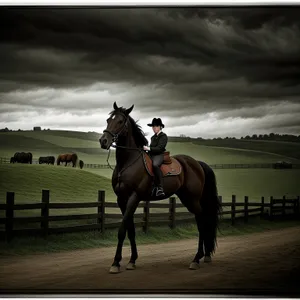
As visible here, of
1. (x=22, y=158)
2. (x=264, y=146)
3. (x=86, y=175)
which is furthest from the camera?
(x=86, y=175)

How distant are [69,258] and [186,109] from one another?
3.24 m

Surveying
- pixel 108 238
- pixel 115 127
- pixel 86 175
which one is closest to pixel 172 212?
pixel 108 238

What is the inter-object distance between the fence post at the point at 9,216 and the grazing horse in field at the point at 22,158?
63 cm

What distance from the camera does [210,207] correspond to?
7.99 metres

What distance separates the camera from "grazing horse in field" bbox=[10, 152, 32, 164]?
26.9 ft

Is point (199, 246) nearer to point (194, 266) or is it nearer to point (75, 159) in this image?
point (194, 266)

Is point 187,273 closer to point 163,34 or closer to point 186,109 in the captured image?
point 186,109

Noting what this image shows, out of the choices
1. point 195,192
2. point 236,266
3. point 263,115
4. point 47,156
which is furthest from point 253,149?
point 47,156

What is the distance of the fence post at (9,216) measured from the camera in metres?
7.93

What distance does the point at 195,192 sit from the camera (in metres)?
7.89

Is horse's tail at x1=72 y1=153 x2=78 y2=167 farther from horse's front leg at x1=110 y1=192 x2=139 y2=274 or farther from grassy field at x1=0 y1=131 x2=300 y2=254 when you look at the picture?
horse's front leg at x1=110 y1=192 x2=139 y2=274

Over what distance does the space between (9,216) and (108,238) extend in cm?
206

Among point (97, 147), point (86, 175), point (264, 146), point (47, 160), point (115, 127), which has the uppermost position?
point (115, 127)

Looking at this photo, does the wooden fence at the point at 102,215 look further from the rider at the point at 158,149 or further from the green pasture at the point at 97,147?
the rider at the point at 158,149
